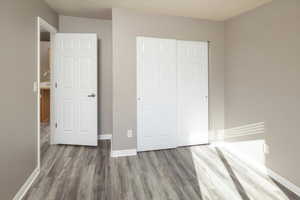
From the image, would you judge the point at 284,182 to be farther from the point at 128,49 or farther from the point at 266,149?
the point at 128,49

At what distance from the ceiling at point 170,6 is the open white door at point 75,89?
50cm

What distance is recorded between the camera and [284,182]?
240 cm

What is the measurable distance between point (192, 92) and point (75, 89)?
89.1 inches

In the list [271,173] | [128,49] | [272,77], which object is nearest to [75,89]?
[128,49]

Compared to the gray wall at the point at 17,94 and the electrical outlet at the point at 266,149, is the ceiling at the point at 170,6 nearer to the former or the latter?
the gray wall at the point at 17,94

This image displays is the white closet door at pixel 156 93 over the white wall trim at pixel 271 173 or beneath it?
over

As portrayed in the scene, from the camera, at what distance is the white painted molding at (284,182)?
2.24m

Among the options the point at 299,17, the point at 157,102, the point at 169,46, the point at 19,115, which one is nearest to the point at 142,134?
the point at 157,102

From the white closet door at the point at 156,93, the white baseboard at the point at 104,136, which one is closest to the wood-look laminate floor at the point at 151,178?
the white closet door at the point at 156,93

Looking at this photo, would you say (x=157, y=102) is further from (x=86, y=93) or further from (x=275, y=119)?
(x=275, y=119)

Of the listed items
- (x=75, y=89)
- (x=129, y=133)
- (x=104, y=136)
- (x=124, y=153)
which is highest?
(x=75, y=89)

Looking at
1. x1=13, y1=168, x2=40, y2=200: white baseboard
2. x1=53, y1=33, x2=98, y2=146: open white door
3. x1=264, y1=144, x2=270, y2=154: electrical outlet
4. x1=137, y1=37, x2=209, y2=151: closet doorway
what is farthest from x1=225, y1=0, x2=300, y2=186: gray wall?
x1=13, y1=168, x2=40, y2=200: white baseboard

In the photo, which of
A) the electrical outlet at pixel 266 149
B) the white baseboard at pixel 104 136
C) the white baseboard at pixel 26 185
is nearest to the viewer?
the white baseboard at pixel 26 185

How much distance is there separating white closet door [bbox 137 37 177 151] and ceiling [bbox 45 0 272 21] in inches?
20.6
